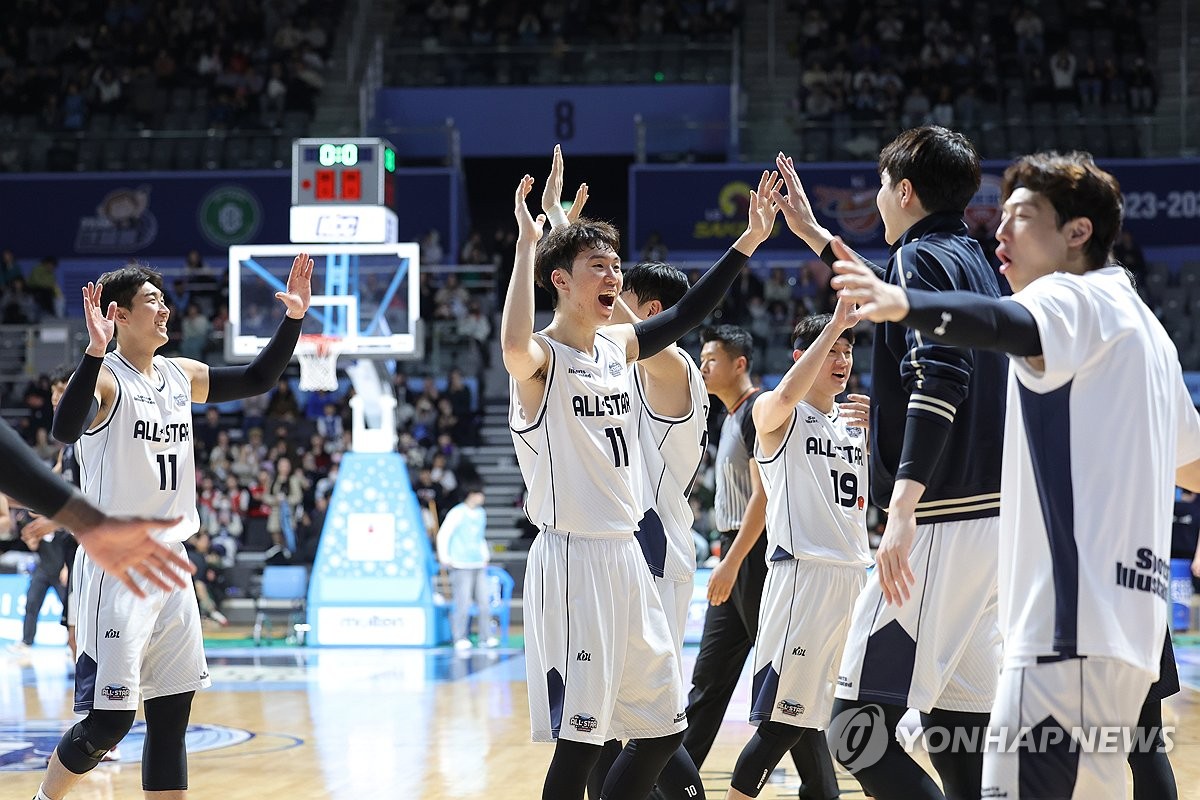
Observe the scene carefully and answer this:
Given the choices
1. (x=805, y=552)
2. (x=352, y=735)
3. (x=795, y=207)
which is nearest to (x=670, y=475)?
(x=805, y=552)

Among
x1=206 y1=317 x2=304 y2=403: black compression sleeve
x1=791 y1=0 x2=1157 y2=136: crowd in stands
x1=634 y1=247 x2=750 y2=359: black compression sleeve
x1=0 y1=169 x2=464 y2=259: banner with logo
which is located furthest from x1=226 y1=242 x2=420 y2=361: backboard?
x1=634 y1=247 x2=750 y2=359: black compression sleeve

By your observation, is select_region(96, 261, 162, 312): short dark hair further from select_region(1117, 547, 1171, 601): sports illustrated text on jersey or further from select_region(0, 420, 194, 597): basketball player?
select_region(1117, 547, 1171, 601): sports illustrated text on jersey

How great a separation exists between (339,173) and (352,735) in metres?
7.75

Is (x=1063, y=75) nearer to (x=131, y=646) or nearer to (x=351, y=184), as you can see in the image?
(x=351, y=184)

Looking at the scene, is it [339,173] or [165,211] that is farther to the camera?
[165,211]

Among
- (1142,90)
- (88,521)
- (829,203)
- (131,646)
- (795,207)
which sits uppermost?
(1142,90)

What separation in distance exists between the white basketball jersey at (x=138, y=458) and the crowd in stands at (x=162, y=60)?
63.5 ft

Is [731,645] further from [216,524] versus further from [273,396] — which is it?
[273,396]

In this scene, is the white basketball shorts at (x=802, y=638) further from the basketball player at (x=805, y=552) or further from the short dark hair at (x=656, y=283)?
the short dark hair at (x=656, y=283)

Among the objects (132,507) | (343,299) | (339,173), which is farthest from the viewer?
(343,299)

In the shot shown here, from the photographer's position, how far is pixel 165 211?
22.8 m

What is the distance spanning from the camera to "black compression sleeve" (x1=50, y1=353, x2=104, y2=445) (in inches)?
191

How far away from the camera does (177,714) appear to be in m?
5.00

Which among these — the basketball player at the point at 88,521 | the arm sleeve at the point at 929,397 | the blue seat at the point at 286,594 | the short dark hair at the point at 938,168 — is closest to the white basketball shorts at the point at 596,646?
the arm sleeve at the point at 929,397
